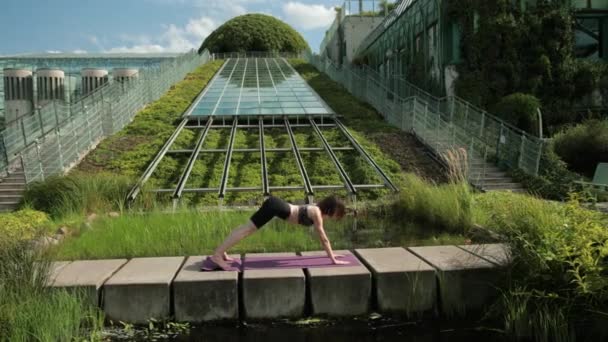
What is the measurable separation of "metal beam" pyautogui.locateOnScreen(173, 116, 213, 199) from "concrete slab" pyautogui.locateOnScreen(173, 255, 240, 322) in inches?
219

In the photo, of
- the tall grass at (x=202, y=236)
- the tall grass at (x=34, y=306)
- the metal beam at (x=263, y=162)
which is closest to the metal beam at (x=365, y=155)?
the metal beam at (x=263, y=162)

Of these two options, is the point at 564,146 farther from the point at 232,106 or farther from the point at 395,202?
the point at 232,106

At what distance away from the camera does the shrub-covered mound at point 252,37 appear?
68.2 metres

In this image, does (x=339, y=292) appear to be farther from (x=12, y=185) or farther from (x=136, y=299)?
(x=12, y=185)

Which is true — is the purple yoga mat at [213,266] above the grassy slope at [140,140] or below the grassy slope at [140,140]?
below

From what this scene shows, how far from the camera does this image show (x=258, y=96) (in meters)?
25.0

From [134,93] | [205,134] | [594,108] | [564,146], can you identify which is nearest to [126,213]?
[205,134]

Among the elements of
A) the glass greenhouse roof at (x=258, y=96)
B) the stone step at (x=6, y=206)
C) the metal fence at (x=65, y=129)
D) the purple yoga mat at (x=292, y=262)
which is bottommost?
the stone step at (x=6, y=206)

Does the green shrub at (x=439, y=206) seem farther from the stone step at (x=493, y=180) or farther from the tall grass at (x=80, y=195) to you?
the stone step at (x=493, y=180)

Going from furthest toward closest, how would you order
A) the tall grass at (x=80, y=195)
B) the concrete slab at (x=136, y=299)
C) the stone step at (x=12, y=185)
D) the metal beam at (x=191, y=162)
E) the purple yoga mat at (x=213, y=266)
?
the stone step at (x=12, y=185)
the metal beam at (x=191, y=162)
the tall grass at (x=80, y=195)
the purple yoga mat at (x=213, y=266)
the concrete slab at (x=136, y=299)

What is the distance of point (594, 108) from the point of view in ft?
65.3

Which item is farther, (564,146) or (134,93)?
(134,93)

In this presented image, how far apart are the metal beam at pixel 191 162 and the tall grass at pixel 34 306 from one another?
222 inches

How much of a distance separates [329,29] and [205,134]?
144 ft
